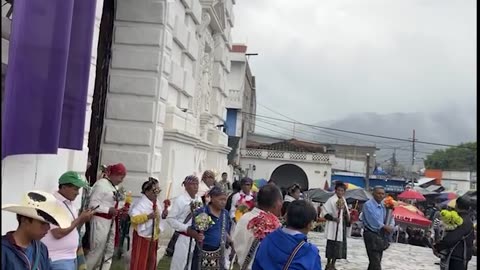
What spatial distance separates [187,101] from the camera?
14.2m

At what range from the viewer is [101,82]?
1056 cm

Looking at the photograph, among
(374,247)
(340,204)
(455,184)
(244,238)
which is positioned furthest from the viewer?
(455,184)

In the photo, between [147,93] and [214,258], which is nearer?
[214,258]

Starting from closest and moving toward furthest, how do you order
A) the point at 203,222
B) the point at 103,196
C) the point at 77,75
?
the point at 77,75 < the point at 203,222 < the point at 103,196

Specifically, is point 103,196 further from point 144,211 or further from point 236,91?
point 236,91

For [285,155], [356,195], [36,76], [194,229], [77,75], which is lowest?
[194,229]

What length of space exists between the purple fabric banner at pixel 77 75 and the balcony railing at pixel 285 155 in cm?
3683

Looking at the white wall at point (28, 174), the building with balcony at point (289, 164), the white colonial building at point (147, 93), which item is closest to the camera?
the white wall at point (28, 174)

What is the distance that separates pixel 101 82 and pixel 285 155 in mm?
32857

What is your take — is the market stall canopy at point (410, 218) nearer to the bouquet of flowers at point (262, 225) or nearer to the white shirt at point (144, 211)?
the white shirt at point (144, 211)

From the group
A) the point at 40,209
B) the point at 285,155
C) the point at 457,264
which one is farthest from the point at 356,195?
the point at 285,155

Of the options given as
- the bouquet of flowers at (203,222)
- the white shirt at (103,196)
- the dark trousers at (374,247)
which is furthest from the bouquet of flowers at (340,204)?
the white shirt at (103,196)

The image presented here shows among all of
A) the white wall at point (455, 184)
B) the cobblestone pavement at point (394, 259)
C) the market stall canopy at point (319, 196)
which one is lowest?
the cobblestone pavement at point (394, 259)

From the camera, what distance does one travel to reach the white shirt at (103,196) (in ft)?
23.5
